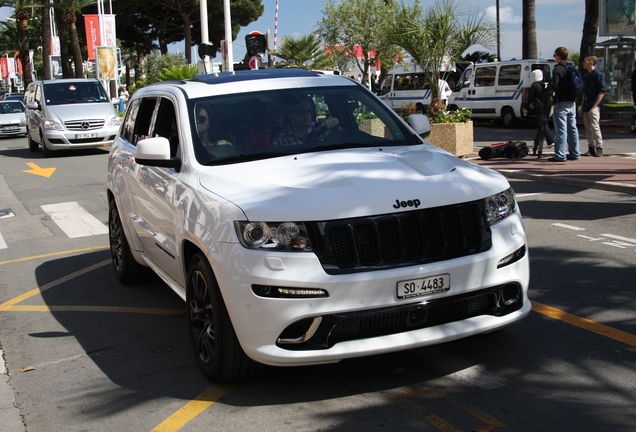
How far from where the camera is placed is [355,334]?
4.32m

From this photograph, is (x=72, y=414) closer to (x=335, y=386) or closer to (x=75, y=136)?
(x=335, y=386)

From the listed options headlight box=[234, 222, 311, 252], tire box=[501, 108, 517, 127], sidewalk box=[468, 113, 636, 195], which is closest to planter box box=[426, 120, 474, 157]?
sidewalk box=[468, 113, 636, 195]

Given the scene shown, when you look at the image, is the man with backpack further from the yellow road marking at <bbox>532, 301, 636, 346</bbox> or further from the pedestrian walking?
the yellow road marking at <bbox>532, 301, 636, 346</bbox>

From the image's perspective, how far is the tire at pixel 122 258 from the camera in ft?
24.4

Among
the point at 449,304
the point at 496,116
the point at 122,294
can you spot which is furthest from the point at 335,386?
the point at 496,116

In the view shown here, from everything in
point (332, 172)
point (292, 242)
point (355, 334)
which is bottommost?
point (355, 334)

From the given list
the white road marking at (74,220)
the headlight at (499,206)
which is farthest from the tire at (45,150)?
the headlight at (499,206)

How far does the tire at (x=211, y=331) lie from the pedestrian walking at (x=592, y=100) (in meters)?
11.7

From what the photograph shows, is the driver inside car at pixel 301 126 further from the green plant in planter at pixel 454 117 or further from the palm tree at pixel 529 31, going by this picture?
the palm tree at pixel 529 31

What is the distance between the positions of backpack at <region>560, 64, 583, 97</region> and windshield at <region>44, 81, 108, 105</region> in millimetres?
13484

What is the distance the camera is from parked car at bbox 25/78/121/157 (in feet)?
70.5

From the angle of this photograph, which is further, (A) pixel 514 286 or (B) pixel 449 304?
(A) pixel 514 286

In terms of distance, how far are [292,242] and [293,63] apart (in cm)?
3182

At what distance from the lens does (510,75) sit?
26.3 metres
